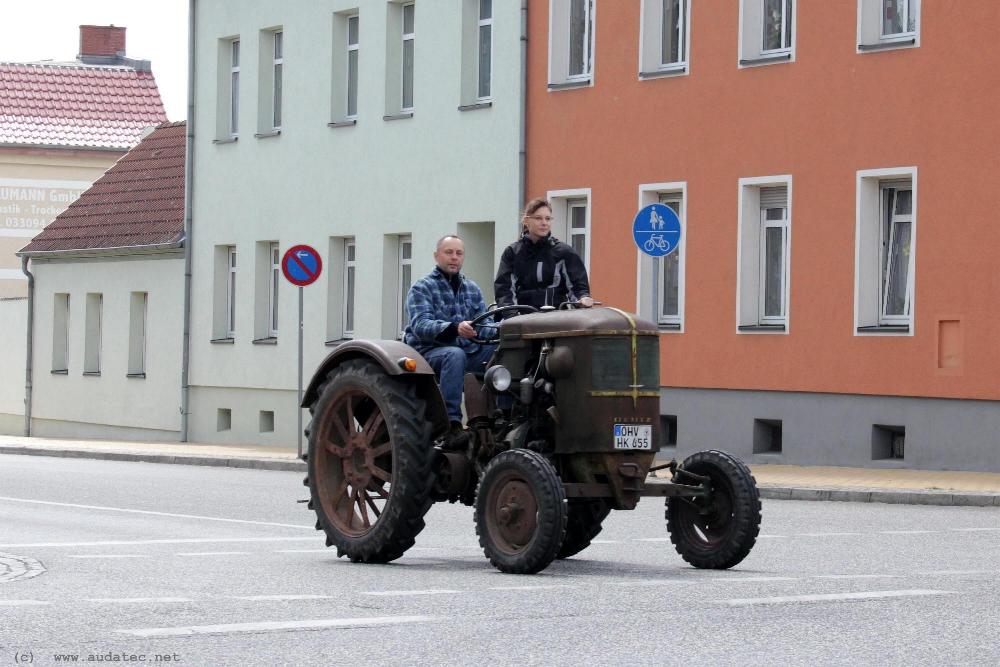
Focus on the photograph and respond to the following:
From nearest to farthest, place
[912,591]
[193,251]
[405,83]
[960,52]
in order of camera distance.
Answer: [912,591] < [960,52] < [405,83] < [193,251]

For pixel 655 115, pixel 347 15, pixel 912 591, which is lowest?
pixel 912 591

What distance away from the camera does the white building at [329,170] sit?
106 ft

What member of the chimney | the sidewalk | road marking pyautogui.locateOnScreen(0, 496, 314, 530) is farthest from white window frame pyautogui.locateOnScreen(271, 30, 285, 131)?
the chimney

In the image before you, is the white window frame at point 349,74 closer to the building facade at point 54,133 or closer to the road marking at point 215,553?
the road marking at point 215,553

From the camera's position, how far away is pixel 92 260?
43.5 meters

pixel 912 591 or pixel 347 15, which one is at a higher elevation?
pixel 347 15

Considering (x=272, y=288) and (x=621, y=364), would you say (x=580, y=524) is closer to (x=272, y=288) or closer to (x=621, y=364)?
(x=621, y=364)

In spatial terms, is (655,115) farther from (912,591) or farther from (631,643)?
(631,643)

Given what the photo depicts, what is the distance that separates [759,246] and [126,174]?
1997cm

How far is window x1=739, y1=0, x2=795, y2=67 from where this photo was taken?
27266 mm

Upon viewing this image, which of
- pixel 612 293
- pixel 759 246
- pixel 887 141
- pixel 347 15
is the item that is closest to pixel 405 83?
pixel 347 15

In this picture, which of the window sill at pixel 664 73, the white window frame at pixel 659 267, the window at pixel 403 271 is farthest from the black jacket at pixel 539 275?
the window at pixel 403 271

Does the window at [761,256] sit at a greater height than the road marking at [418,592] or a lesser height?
greater

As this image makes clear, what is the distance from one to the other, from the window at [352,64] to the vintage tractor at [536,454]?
75.7ft
